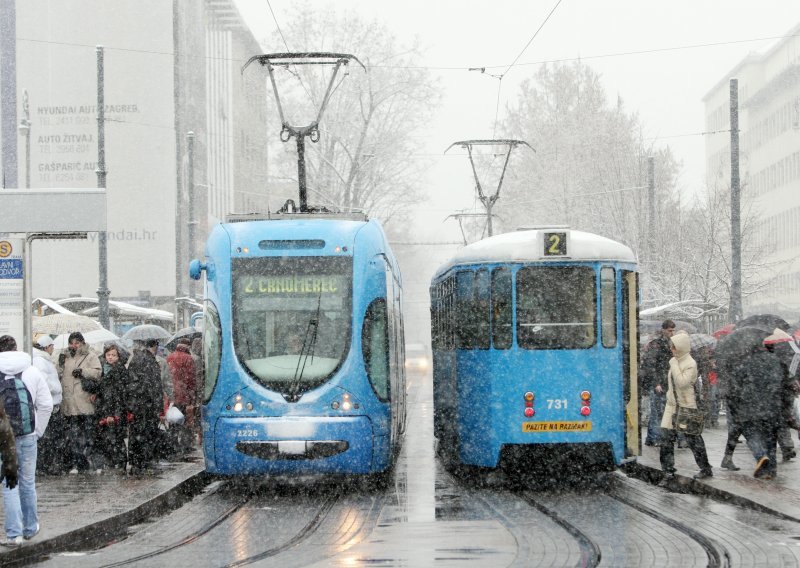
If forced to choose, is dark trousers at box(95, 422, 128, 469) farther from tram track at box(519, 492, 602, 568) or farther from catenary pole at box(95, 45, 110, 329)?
catenary pole at box(95, 45, 110, 329)

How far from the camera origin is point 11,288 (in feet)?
46.7

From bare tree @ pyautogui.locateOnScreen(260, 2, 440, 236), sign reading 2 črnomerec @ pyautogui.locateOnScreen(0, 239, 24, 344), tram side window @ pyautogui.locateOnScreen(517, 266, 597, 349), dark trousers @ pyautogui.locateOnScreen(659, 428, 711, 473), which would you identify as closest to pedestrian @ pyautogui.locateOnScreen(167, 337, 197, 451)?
sign reading 2 črnomerec @ pyautogui.locateOnScreen(0, 239, 24, 344)

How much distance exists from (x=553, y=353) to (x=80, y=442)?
18.8ft

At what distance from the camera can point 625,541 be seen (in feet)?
34.6

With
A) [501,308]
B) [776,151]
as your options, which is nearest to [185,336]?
[501,308]

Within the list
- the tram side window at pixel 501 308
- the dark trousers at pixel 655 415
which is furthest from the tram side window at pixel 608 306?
the dark trousers at pixel 655 415

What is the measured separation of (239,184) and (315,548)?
7139 centimetres

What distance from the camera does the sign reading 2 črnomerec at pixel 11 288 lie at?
1416 cm

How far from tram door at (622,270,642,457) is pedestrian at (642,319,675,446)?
2.69 metres

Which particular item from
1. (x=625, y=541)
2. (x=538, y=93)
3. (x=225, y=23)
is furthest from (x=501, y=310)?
(x=225, y=23)

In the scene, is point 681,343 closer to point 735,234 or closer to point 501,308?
point 501,308

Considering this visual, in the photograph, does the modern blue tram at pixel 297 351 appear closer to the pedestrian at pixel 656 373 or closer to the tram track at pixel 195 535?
the tram track at pixel 195 535

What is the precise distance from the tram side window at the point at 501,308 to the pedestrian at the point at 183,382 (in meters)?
5.31

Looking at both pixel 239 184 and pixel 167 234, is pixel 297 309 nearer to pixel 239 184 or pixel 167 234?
pixel 167 234
